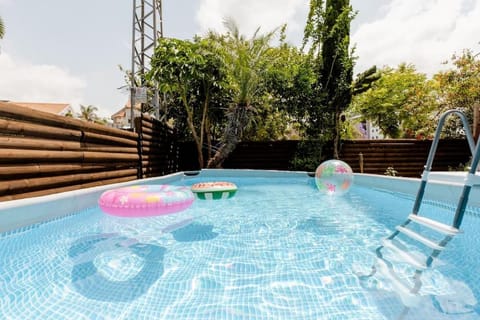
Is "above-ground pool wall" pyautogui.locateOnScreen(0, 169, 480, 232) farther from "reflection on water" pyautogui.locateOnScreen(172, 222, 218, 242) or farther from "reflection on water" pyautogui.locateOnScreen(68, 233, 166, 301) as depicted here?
"reflection on water" pyautogui.locateOnScreen(172, 222, 218, 242)

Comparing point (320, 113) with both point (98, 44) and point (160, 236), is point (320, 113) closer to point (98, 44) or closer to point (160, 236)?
point (160, 236)

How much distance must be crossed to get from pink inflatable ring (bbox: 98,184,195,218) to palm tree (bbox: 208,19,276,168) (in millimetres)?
8021

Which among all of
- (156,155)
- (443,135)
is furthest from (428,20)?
(156,155)

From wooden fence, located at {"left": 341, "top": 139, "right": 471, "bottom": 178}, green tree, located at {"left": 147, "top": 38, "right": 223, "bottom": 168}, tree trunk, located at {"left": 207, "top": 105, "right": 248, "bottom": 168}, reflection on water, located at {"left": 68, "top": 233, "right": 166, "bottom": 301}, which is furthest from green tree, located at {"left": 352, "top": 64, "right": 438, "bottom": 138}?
reflection on water, located at {"left": 68, "top": 233, "right": 166, "bottom": 301}

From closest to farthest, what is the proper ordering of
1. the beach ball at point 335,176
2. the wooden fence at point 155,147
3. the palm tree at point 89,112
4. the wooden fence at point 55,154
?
the wooden fence at point 55,154, the beach ball at point 335,176, the wooden fence at point 155,147, the palm tree at point 89,112

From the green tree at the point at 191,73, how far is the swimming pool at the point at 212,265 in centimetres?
607

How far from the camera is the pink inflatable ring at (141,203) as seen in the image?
262cm

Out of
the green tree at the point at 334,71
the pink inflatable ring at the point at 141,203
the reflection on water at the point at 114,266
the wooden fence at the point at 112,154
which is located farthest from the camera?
the green tree at the point at 334,71

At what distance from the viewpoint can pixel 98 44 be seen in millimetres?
11641

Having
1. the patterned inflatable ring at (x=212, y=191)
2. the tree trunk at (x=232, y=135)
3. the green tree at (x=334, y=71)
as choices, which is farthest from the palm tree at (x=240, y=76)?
the patterned inflatable ring at (x=212, y=191)

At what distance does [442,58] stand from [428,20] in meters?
2.02

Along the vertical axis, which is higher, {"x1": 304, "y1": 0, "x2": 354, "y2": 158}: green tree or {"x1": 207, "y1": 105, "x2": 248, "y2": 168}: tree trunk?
{"x1": 304, "y1": 0, "x2": 354, "y2": 158}: green tree

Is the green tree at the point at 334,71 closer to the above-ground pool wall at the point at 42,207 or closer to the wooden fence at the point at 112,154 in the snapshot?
the wooden fence at the point at 112,154

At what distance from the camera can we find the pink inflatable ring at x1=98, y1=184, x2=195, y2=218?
2621mm
